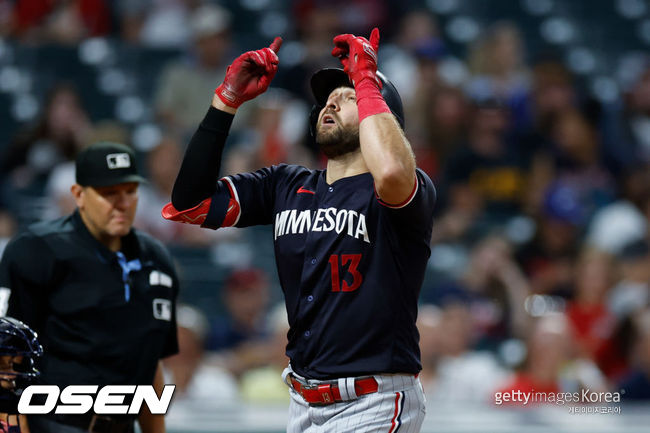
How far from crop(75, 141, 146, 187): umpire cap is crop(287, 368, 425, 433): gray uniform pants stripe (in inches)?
52.7

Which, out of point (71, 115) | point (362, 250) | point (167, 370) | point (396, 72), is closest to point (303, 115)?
point (396, 72)

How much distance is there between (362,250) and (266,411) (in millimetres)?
2748

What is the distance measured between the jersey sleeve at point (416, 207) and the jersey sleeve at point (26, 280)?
1399 millimetres

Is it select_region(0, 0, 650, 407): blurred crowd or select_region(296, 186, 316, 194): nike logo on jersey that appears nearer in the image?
select_region(296, 186, 316, 194): nike logo on jersey

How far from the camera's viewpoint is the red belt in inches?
119

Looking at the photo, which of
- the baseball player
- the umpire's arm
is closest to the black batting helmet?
the baseball player

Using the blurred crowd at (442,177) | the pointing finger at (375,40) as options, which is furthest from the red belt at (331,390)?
the blurred crowd at (442,177)

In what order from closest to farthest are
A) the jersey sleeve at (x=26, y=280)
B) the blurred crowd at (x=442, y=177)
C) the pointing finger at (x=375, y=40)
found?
1. the pointing finger at (x=375, y=40)
2. the jersey sleeve at (x=26, y=280)
3. the blurred crowd at (x=442, y=177)

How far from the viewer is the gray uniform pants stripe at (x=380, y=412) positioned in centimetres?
301

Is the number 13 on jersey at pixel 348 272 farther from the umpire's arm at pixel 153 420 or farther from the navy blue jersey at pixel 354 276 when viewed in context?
the umpire's arm at pixel 153 420

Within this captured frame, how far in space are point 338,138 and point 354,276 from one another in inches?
18.6

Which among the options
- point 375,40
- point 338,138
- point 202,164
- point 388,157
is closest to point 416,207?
point 388,157

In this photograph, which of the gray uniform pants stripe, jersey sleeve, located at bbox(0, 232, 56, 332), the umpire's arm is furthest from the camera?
the umpire's arm

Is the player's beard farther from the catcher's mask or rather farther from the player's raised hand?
the catcher's mask
